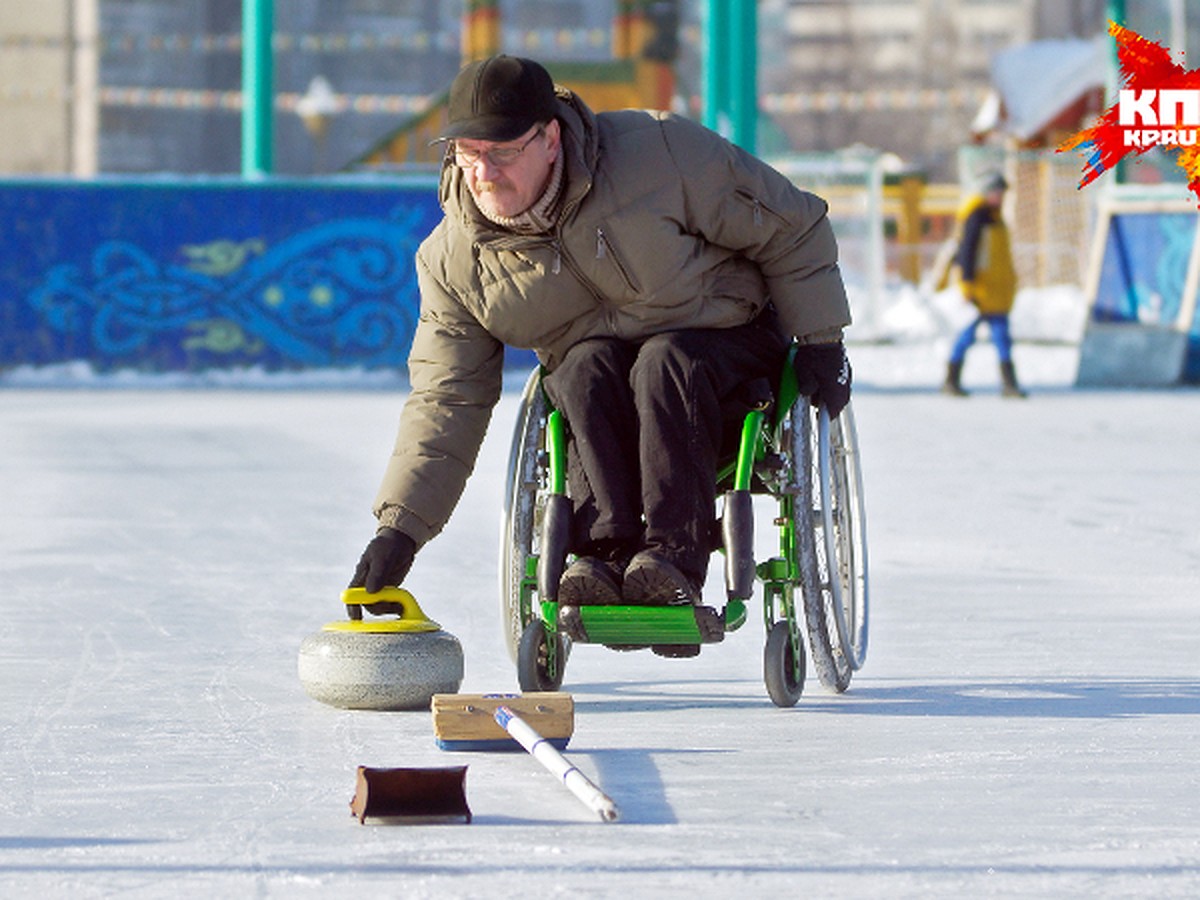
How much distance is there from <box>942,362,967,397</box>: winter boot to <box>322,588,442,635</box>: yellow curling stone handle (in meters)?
10.8

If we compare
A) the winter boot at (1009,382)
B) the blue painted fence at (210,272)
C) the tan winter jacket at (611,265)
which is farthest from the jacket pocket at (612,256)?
the blue painted fence at (210,272)

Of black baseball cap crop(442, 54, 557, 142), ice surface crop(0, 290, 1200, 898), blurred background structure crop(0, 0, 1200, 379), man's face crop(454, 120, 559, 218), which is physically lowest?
ice surface crop(0, 290, 1200, 898)

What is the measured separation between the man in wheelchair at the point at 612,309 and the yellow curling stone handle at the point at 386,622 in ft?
0.09

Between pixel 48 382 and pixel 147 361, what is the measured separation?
2.09 feet

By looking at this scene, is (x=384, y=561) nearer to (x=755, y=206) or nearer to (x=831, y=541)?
(x=831, y=541)

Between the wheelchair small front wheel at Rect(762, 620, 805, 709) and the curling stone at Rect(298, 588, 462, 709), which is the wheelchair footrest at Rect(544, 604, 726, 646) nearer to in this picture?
the wheelchair small front wheel at Rect(762, 620, 805, 709)

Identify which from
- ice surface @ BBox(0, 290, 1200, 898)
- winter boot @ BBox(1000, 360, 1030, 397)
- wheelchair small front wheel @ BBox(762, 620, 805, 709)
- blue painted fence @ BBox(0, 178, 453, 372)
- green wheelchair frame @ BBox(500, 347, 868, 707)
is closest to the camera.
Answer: ice surface @ BBox(0, 290, 1200, 898)

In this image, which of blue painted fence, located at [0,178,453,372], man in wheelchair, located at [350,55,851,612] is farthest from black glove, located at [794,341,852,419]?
blue painted fence, located at [0,178,453,372]

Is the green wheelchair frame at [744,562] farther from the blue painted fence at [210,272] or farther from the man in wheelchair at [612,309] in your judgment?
the blue painted fence at [210,272]

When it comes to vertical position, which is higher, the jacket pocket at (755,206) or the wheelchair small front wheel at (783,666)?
the jacket pocket at (755,206)

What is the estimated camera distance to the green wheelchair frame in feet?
13.6

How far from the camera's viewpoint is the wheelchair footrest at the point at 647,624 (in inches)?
161

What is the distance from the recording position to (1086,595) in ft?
19.6

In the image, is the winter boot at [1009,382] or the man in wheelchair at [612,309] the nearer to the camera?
the man in wheelchair at [612,309]
